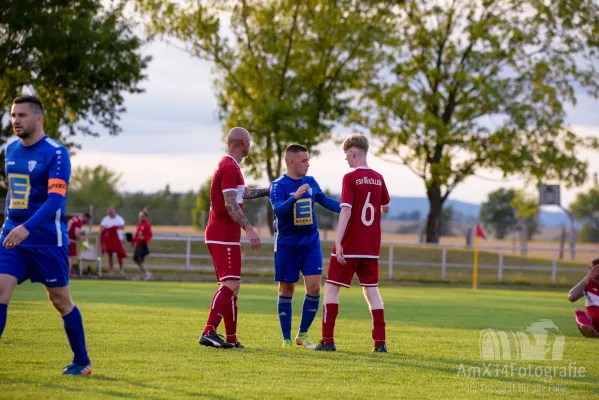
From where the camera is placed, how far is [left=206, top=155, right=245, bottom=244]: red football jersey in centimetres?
966

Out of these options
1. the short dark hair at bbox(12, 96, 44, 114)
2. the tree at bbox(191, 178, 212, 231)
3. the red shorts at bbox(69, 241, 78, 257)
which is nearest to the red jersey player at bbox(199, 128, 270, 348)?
the short dark hair at bbox(12, 96, 44, 114)

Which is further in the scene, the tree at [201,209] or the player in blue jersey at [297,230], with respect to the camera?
the tree at [201,209]

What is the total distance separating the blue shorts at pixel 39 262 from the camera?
728 centimetres

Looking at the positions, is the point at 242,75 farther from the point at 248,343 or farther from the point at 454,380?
the point at 454,380

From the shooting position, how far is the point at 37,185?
7.40 m

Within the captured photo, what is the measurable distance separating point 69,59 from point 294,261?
2361cm

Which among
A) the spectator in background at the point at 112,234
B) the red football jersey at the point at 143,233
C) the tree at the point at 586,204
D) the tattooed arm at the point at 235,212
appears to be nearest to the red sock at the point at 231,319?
the tattooed arm at the point at 235,212

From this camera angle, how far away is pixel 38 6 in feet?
103

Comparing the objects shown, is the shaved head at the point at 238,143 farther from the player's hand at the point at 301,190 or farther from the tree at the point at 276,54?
the tree at the point at 276,54

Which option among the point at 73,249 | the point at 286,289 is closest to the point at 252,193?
the point at 286,289

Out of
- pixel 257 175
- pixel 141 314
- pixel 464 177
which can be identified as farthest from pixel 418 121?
pixel 141 314

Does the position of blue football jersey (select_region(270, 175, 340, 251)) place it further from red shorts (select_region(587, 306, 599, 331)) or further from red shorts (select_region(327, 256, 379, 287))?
red shorts (select_region(587, 306, 599, 331))

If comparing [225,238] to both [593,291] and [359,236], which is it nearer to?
[359,236]

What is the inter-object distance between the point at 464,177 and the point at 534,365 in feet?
116
